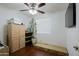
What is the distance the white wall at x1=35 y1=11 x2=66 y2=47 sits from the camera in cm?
117

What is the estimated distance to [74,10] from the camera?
102 cm

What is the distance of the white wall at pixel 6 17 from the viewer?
115 cm

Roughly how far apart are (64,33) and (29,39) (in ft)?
1.57

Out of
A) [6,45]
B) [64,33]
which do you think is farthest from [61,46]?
[6,45]

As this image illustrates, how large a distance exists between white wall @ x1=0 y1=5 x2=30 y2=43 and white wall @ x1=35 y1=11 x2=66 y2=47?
0.16 metres

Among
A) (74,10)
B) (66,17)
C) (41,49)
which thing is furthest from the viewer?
(41,49)

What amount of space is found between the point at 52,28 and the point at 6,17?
24.1 inches

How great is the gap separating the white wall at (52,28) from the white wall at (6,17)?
16 centimetres

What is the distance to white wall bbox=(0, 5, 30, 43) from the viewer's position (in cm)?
115

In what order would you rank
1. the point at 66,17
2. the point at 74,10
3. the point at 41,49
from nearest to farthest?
the point at 74,10 < the point at 66,17 < the point at 41,49

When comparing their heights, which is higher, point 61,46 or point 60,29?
point 60,29

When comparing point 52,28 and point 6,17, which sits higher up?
point 6,17

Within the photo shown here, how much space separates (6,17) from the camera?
3.86 ft

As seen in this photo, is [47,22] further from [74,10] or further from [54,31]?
[74,10]
